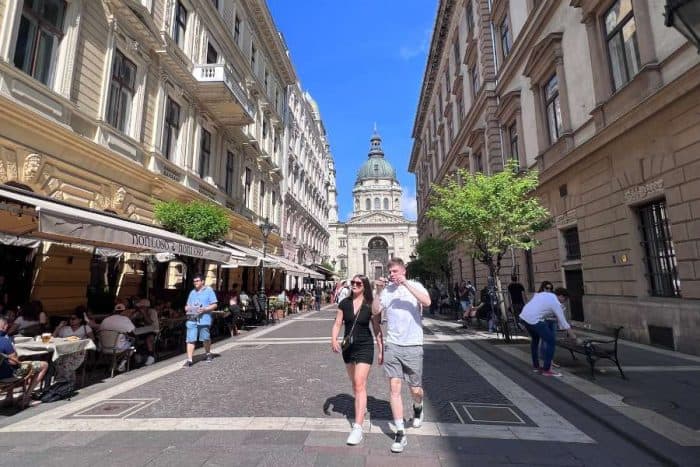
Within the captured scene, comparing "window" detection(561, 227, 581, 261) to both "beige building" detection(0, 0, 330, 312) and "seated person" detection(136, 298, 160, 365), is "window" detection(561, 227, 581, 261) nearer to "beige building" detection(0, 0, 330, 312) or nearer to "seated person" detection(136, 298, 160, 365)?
"beige building" detection(0, 0, 330, 312)

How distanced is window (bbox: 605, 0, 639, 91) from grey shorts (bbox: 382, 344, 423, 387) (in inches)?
391

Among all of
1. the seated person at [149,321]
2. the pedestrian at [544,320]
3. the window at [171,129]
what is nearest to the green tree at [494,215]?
the pedestrian at [544,320]

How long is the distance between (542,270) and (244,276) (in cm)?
1618

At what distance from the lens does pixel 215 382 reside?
626 centimetres

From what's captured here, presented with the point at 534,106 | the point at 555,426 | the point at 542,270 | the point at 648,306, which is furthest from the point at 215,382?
the point at 534,106

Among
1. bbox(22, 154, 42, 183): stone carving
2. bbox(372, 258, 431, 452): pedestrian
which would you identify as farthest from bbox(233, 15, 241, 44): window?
bbox(372, 258, 431, 452): pedestrian

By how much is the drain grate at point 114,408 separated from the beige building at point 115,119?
3305 millimetres

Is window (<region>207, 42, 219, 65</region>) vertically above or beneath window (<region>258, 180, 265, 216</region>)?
above

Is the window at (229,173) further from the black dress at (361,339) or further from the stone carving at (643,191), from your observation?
the black dress at (361,339)

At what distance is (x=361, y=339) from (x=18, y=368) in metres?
4.75

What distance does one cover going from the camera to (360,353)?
386cm

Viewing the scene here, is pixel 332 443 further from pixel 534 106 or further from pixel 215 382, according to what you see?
pixel 534 106

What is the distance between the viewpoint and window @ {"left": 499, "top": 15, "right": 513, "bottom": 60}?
56.6ft

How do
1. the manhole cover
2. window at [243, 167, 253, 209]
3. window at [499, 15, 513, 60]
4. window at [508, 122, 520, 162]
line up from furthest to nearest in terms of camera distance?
window at [243, 167, 253, 209]
window at [499, 15, 513, 60]
window at [508, 122, 520, 162]
the manhole cover
